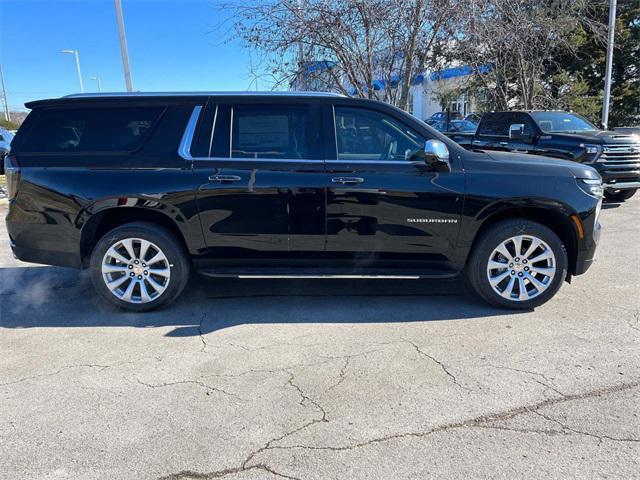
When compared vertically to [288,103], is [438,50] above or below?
above

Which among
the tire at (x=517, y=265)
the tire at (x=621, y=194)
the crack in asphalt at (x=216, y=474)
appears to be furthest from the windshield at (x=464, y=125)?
the crack in asphalt at (x=216, y=474)

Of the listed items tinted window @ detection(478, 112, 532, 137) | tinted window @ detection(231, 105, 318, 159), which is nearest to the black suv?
tinted window @ detection(231, 105, 318, 159)

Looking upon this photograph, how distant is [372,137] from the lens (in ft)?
14.1

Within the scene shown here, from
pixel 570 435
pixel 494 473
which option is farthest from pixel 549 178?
pixel 494 473

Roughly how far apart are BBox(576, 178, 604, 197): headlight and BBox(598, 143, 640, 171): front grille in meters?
5.67

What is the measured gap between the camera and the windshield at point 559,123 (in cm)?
1034

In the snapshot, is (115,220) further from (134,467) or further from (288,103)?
(134,467)

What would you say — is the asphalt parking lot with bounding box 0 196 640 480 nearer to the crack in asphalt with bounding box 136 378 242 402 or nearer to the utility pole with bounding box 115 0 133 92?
the crack in asphalt with bounding box 136 378 242 402

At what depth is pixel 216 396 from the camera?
3.04 meters

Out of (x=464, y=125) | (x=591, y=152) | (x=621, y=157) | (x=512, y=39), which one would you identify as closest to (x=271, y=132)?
(x=591, y=152)

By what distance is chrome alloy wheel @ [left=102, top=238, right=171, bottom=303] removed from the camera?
4320mm

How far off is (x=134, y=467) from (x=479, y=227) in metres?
3.29

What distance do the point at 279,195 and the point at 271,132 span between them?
59 centimetres

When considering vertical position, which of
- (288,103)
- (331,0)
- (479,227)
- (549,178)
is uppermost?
(331,0)
